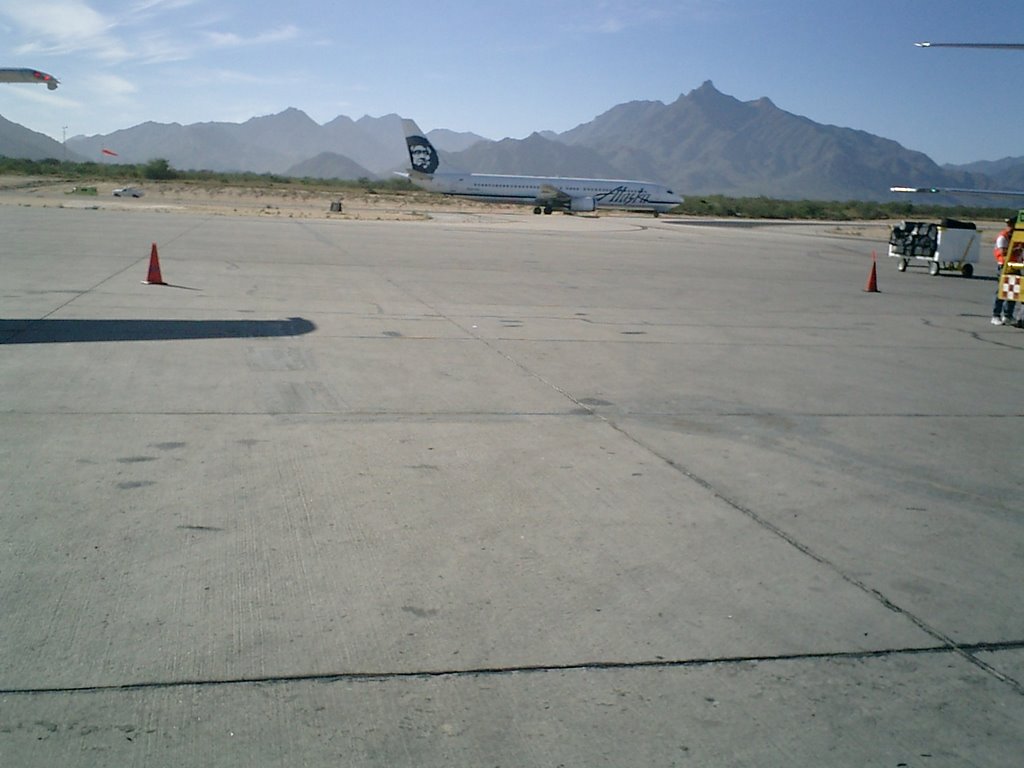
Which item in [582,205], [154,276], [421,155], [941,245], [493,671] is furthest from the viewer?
[421,155]

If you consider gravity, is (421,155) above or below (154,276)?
above

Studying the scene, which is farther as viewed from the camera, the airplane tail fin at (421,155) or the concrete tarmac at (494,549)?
the airplane tail fin at (421,155)

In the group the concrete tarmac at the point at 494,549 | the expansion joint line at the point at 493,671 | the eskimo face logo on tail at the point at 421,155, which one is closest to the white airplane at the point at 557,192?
the eskimo face logo on tail at the point at 421,155

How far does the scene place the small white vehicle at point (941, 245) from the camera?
28.5 m

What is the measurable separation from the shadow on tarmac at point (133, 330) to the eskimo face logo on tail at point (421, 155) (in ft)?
227

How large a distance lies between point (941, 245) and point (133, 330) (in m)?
24.1

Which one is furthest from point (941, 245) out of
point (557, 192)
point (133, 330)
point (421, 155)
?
point (421, 155)

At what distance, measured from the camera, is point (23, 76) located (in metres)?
13.5

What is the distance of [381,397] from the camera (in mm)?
9258

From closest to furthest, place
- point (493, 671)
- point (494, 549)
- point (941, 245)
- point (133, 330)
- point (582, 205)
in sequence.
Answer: point (493, 671), point (494, 549), point (133, 330), point (941, 245), point (582, 205)

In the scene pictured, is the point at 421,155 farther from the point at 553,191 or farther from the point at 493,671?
the point at 493,671

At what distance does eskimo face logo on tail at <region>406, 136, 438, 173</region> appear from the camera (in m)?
80.1

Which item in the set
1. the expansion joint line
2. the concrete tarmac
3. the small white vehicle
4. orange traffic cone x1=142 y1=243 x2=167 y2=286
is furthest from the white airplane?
the expansion joint line

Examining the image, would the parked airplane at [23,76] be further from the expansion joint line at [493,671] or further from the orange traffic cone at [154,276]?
the expansion joint line at [493,671]
